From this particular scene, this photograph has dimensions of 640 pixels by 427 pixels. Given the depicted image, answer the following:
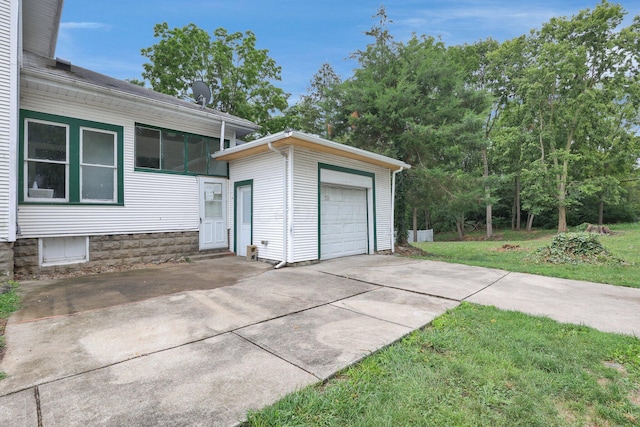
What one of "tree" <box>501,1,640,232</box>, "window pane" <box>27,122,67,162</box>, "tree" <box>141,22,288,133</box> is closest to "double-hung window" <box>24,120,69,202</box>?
"window pane" <box>27,122,67,162</box>

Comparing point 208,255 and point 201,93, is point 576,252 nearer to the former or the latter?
point 208,255

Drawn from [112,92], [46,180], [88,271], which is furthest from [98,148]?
[88,271]

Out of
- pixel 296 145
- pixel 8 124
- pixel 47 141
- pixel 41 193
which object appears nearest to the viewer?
pixel 8 124

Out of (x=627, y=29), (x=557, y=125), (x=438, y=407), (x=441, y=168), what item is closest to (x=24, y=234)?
(x=438, y=407)

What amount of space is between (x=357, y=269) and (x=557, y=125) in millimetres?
20767

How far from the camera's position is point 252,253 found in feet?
24.7

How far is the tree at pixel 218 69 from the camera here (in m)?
17.4

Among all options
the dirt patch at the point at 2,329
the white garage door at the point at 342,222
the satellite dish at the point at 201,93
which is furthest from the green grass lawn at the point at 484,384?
the satellite dish at the point at 201,93

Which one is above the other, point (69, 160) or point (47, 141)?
point (47, 141)

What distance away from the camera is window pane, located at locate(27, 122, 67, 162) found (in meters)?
5.66

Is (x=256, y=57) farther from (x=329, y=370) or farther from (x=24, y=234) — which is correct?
(x=329, y=370)

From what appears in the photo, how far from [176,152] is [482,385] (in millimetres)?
7733

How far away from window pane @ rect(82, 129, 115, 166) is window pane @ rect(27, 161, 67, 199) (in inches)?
19.4

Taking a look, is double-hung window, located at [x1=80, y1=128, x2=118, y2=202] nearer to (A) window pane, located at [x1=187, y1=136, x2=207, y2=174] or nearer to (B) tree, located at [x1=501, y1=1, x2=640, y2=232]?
(A) window pane, located at [x1=187, y1=136, x2=207, y2=174]
